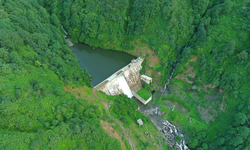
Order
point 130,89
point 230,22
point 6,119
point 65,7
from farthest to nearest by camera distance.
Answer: point 65,7, point 130,89, point 230,22, point 6,119

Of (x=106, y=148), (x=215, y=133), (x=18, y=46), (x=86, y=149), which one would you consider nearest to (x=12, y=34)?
(x=18, y=46)

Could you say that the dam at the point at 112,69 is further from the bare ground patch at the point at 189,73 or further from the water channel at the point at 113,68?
the bare ground patch at the point at 189,73

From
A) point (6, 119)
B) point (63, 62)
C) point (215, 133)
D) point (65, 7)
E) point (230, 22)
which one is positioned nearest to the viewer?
point (6, 119)

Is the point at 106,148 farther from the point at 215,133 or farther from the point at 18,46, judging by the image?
the point at 18,46

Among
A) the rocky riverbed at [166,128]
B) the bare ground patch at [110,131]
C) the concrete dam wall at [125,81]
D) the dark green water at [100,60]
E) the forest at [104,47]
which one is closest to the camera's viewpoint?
the forest at [104,47]

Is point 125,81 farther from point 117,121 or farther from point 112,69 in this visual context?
point 117,121

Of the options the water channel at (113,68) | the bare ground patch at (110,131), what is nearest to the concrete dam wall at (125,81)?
the water channel at (113,68)
